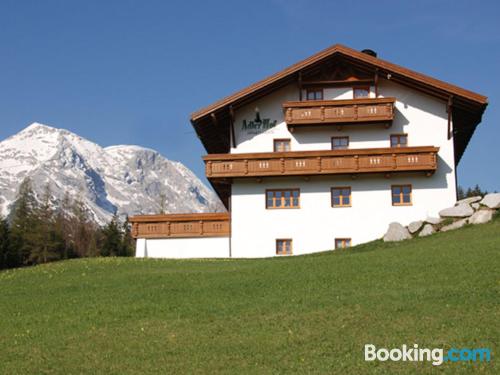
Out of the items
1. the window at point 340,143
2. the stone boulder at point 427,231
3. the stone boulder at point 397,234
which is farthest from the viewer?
the window at point 340,143

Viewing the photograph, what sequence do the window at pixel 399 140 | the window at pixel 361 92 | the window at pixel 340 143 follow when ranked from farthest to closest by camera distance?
the window at pixel 361 92, the window at pixel 340 143, the window at pixel 399 140

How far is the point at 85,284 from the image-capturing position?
2450 centimetres

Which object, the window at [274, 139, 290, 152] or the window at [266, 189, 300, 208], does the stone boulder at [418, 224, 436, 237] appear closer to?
the window at [266, 189, 300, 208]

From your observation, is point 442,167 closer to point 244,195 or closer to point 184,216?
point 244,195

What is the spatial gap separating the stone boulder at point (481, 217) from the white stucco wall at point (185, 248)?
12.5 m

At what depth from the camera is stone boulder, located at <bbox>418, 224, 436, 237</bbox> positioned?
110 feet

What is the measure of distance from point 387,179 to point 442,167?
10.0 ft

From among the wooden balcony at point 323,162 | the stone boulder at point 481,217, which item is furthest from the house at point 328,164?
the stone boulder at point 481,217

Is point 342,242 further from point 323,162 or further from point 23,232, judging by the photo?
point 23,232

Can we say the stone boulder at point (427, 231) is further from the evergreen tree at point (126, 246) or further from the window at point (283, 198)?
the evergreen tree at point (126, 246)

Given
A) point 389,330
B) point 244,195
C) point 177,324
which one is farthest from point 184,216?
point 389,330

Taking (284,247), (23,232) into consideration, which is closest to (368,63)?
(284,247)

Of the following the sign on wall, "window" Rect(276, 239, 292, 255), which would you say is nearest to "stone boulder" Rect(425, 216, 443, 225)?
"window" Rect(276, 239, 292, 255)

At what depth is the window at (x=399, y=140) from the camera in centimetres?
3806
